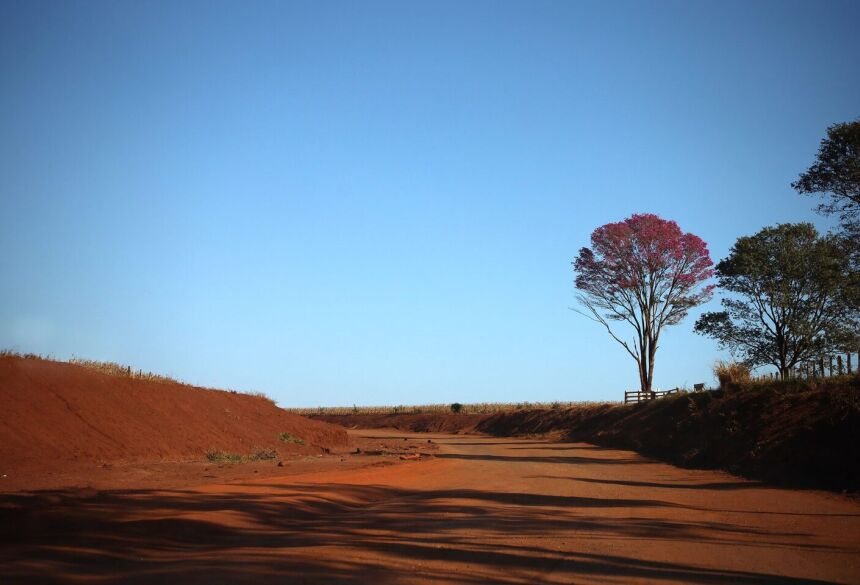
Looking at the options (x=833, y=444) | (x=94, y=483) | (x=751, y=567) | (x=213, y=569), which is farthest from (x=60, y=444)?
(x=833, y=444)

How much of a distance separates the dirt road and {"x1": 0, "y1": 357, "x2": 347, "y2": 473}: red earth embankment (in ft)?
19.4

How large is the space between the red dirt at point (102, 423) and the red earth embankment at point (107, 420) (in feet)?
0.11

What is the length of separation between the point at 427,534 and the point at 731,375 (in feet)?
65.8

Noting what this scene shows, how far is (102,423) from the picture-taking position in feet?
63.5

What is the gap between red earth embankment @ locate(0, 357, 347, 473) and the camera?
16547 mm

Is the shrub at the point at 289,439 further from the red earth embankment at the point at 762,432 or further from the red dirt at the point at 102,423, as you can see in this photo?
the red earth embankment at the point at 762,432

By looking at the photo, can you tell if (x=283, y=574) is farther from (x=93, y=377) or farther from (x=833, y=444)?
(x=93, y=377)

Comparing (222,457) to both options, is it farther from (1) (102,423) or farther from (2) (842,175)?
(2) (842,175)

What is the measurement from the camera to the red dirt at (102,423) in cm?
1612

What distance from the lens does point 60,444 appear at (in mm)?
16969

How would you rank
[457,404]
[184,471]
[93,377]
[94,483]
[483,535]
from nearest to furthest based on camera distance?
[483,535] → [94,483] → [184,471] → [93,377] → [457,404]

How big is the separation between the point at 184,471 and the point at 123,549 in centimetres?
863

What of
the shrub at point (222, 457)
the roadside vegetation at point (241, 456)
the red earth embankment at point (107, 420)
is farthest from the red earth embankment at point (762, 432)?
the red earth embankment at point (107, 420)

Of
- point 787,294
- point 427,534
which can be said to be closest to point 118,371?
point 427,534
